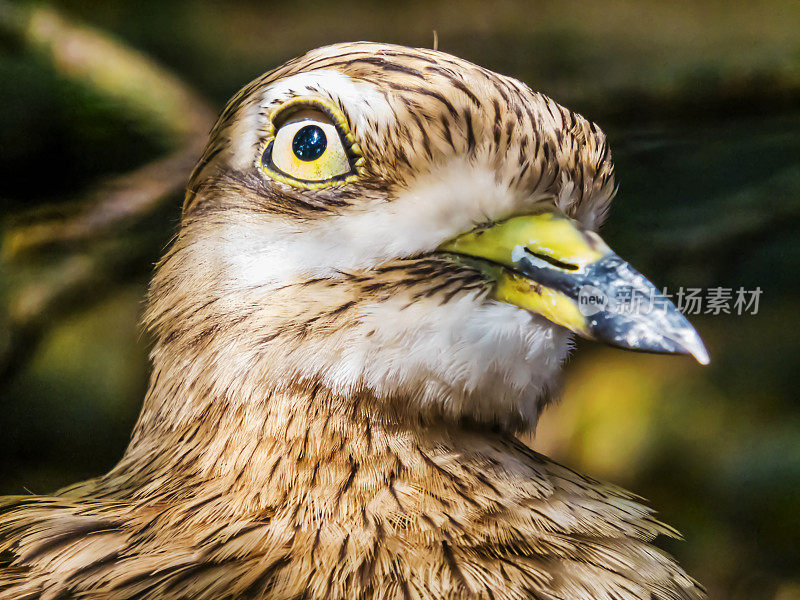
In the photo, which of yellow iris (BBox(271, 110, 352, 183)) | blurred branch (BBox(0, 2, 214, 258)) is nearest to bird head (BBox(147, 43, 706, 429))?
yellow iris (BBox(271, 110, 352, 183))

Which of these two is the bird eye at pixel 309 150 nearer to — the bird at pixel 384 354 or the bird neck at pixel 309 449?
the bird at pixel 384 354

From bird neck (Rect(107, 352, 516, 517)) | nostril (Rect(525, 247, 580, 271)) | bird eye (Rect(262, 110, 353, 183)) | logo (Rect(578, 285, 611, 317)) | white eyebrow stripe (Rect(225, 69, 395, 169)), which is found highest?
white eyebrow stripe (Rect(225, 69, 395, 169))

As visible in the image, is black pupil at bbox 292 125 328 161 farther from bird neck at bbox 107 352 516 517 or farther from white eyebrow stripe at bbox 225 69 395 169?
bird neck at bbox 107 352 516 517

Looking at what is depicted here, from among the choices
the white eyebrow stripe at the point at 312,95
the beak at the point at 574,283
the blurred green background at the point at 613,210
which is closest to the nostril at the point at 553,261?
the beak at the point at 574,283

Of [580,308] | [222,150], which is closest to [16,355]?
[222,150]

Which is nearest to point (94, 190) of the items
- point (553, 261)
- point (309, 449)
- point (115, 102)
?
point (115, 102)

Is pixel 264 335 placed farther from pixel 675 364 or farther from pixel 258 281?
pixel 675 364
